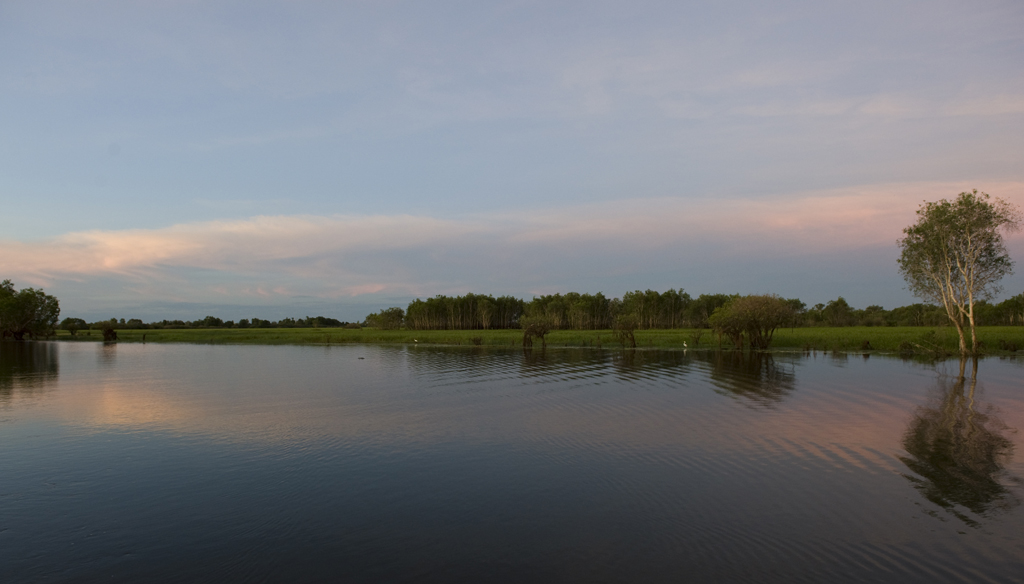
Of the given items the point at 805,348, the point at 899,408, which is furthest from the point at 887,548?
the point at 805,348

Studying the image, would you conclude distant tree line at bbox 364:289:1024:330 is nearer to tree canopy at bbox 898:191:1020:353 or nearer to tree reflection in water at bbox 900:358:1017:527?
tree canopy at bbox 898:191:1020:353

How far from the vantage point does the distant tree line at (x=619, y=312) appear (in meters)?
118

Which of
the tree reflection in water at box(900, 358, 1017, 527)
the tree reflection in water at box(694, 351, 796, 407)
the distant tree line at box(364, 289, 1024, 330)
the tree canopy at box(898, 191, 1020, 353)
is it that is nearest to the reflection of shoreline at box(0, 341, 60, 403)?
the tree reflection in water at box(694, 351, 796, 407)

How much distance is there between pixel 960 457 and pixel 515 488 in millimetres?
11748

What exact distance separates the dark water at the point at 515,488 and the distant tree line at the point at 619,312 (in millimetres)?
90605

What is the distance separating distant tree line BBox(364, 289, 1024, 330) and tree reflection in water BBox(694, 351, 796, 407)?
60361mm

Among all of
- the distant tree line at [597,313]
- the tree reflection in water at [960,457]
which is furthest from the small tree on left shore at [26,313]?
the tree reflection in water at [960,457]

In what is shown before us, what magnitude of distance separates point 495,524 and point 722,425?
11.9m

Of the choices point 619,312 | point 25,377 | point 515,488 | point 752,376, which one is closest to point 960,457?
point 515,488

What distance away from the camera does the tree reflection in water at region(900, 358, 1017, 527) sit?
37.5ft

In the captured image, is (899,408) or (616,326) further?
(616,326)

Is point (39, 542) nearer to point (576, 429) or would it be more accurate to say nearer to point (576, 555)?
point (576, 555)

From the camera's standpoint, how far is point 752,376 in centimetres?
3506

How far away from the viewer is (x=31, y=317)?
10638 centimetres
